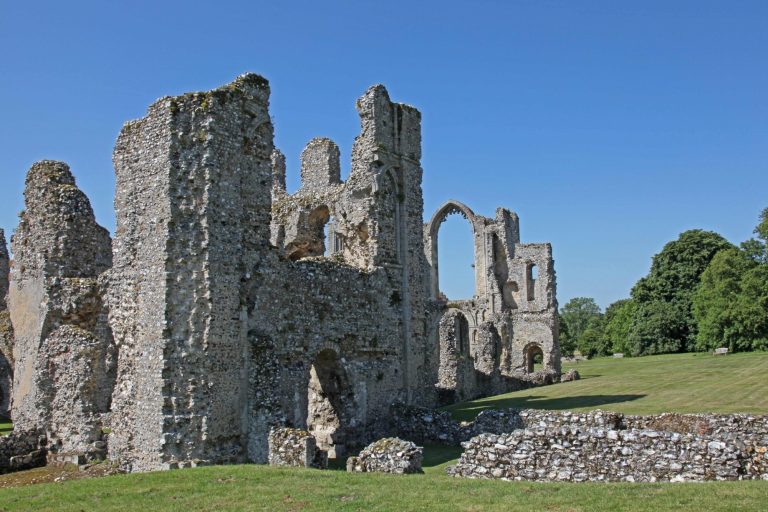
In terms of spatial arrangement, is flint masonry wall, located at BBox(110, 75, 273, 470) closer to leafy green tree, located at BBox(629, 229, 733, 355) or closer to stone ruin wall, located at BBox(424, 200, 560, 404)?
stone ruin wall, located at BBox(424, 200, 560, 404)

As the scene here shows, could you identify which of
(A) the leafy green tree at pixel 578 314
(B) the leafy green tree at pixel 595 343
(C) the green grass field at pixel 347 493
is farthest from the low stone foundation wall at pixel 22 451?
(A) the leafy green tree at pixel 578 314

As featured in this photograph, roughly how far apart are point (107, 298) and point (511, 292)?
30.8 meters

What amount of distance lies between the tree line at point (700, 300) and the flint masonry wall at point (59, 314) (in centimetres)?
4023

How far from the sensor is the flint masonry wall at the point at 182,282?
13883 millimetres

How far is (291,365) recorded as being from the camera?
16.6 metres

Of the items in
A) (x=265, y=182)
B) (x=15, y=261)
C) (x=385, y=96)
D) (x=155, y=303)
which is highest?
(x=385, y=96)

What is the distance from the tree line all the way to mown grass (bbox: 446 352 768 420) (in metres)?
11.9

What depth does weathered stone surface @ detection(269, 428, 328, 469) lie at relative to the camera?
12930mm

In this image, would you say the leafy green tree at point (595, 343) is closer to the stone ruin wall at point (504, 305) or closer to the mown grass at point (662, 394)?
the stone ruin wall at point (504, 305)

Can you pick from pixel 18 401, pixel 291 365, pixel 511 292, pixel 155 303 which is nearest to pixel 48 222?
pixel 18 401

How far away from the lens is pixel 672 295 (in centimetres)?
5641

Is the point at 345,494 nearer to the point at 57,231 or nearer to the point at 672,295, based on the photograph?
the point at 57,231

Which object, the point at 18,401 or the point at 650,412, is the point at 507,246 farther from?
the point at 18,401

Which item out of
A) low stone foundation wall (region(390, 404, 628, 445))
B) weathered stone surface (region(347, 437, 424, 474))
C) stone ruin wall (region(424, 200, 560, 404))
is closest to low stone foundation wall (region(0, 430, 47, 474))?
weathered stone surface (region(347, 437, 424, 474))
